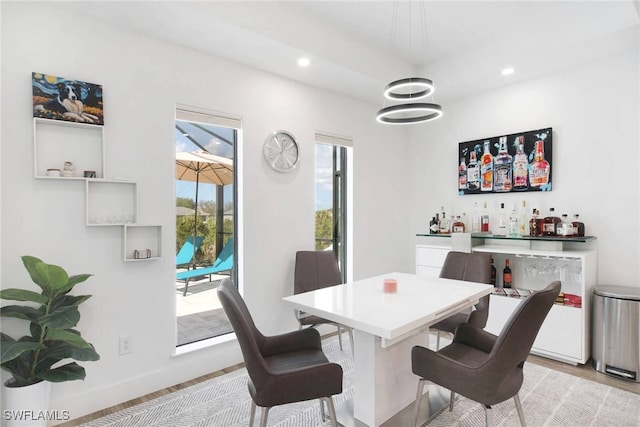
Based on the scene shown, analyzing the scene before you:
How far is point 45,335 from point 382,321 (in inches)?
73.2

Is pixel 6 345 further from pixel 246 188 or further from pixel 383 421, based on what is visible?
pixel 383 421

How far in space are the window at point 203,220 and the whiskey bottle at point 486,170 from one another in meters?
2.73

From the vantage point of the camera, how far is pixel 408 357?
225 centimetres

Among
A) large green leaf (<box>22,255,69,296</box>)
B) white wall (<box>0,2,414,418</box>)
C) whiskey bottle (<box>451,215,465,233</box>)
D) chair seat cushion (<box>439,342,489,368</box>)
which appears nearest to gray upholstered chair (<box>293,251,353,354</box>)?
white wall (<box>0,2,414,418</box>)

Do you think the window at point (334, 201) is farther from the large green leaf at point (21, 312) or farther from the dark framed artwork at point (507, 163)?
the large green leaf at point (21, 312)

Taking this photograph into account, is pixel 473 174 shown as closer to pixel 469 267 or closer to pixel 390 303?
pixel 469 267

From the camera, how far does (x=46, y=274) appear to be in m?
1.88

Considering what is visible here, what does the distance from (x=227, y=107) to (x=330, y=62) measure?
1004mm

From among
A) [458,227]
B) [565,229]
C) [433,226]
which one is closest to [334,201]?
[433,226]

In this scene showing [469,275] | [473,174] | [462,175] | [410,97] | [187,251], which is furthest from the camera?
[462,175]

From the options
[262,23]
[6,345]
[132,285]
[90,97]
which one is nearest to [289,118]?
[262,23]

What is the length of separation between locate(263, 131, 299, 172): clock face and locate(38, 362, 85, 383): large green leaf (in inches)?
82.8

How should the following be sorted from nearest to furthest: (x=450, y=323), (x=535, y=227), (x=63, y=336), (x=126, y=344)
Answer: (x=63, y=336)
(x=126, y=344)
(x=450, y=323)
(x=535, y=227)

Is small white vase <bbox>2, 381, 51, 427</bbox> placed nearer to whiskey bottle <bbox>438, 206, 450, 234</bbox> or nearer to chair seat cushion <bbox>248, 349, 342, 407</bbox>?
chair seat cushion <bbox>248, 349, 342, 407</bbox>
